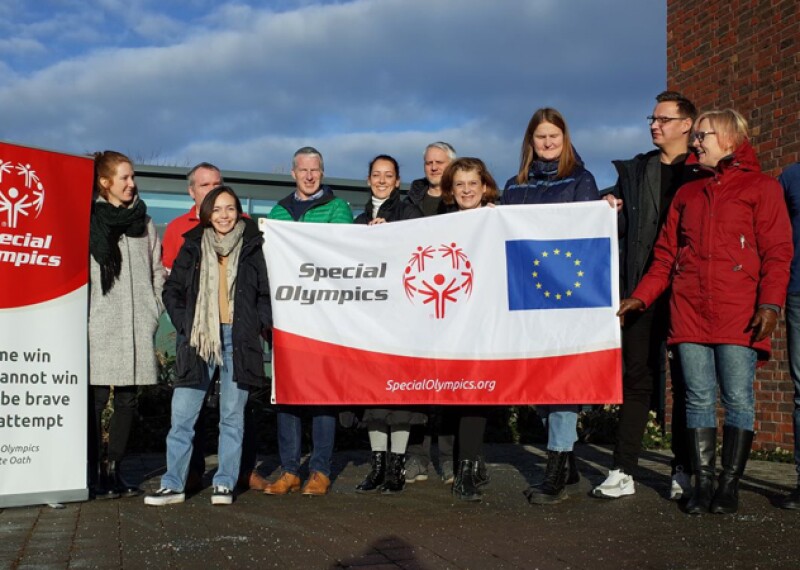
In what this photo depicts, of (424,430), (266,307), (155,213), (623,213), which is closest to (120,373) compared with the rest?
(266,307)

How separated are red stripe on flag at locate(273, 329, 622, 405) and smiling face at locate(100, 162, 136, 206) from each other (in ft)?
4.43

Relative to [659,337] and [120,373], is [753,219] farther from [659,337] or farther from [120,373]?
[120,373]

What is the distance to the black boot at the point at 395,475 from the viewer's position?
6.80m

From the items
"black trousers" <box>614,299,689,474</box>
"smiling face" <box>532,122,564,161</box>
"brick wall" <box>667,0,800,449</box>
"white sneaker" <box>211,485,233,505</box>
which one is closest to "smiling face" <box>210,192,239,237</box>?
"white sneaker" <box>211,485,233,505</box>

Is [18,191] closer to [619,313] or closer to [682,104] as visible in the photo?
[619,313]

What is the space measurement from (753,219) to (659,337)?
3.60 feet

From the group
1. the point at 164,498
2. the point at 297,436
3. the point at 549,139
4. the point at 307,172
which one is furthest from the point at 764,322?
the point at 164,498

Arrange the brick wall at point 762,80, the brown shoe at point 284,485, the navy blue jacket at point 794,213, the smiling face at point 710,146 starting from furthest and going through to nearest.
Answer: the brick wall at point 762,80 → the brown shoe at point 284,485 → the navy blue jacket at point 794,213 → the smiling face at point 710,146

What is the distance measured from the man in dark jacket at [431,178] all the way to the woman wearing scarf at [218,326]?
4.75ft

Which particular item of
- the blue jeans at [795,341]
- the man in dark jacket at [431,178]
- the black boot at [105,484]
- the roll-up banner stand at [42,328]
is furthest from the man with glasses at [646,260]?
the roll-up banner stand at [42,328]

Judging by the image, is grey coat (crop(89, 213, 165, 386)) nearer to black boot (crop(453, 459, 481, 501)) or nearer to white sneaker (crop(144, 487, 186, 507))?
white sneaker (crop(144, 487, 186, 507))

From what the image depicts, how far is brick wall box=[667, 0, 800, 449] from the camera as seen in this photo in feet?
30.0

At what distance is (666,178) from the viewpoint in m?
6.47

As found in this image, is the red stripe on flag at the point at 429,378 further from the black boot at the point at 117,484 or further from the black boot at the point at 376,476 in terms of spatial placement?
the black boot at the point at 117,484
